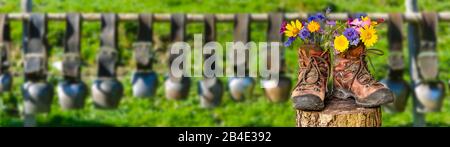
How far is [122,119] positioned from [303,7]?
316 cm

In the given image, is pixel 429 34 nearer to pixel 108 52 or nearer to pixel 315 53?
pixel 108 52

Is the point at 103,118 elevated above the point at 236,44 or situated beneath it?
situated beneath

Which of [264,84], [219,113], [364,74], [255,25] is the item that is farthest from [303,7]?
[364,74]

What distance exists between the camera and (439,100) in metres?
5.36

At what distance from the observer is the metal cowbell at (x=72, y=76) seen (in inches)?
205

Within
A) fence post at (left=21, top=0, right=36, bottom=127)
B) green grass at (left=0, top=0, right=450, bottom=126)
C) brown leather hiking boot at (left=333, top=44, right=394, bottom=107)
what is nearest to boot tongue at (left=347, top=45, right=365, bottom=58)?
brown leather hiking boot at (left=333, top=44, right=394, bottom=107)

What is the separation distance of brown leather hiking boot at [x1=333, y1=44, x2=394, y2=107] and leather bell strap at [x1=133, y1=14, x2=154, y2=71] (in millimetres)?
2150

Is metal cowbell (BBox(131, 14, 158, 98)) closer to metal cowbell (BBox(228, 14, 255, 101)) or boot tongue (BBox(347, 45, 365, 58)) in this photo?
metal cowbell (BBox(228, 14, 255, 101))

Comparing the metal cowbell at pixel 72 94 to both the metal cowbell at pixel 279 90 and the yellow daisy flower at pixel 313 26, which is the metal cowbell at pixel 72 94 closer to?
the metal cowbell at pixel 279 90

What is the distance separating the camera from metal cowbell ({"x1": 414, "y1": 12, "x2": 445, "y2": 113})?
5.33m

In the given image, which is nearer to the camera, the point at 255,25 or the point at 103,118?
the point at 103,118

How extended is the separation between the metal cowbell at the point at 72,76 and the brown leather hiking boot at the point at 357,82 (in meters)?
2.38

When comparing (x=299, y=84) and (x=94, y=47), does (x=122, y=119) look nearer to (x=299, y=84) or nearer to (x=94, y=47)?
(x=94, y=47)
